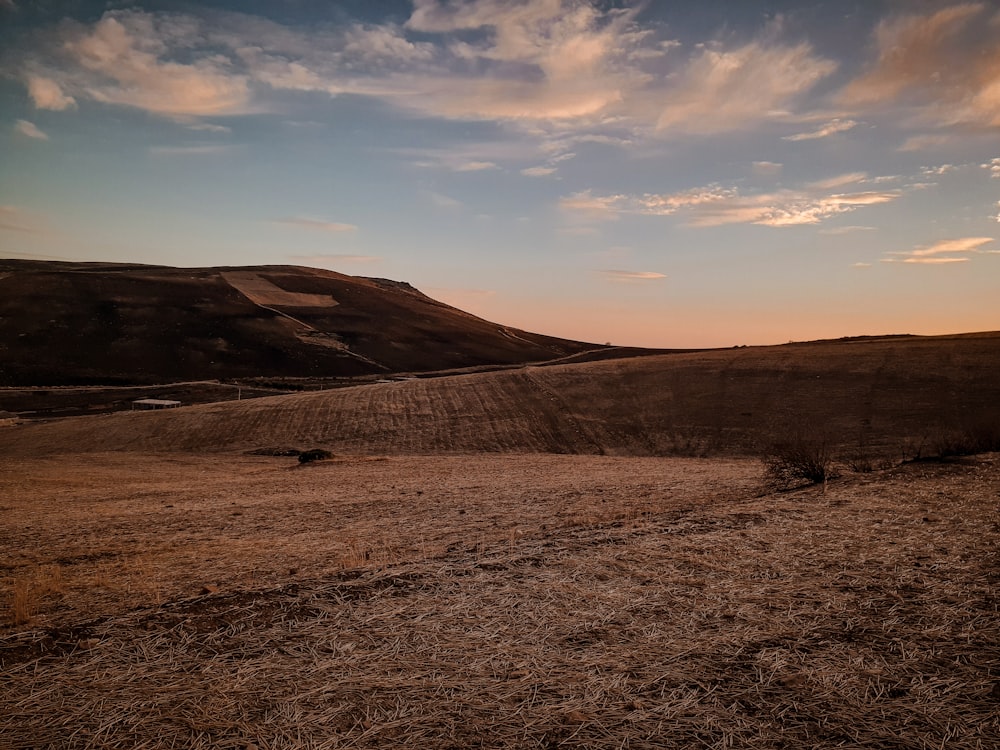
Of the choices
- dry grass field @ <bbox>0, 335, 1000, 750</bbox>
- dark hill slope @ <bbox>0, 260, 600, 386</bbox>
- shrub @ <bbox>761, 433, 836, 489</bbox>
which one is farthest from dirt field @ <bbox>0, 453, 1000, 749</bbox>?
dark hill slope @ <bbox>0, 260, 600, 386</bbox>

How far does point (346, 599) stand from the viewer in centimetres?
702

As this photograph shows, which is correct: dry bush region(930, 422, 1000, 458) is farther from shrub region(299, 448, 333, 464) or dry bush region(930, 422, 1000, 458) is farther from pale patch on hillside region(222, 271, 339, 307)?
pale patch on hillside region(222, 271, 339, 307)

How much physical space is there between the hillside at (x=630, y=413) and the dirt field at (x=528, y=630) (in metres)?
21.4

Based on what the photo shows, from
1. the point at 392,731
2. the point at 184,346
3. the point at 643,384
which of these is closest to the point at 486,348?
the point at 184,346

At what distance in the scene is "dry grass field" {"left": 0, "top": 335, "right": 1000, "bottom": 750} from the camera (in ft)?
15.1

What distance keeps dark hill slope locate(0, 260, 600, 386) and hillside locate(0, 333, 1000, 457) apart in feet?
128

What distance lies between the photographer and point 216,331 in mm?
93625

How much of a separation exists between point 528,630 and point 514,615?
0.40 meters

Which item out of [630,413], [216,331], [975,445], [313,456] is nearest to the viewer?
[975,445]

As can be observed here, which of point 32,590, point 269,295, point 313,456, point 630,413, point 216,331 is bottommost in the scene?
point 313,456

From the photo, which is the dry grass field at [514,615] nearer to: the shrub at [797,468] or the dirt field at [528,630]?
the dirt field at [528,630]

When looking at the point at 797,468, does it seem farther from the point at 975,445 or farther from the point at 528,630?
the point at 528,630

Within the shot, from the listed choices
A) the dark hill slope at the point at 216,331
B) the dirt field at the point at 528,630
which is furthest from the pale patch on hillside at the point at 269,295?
the dirt field at the point at 528,630

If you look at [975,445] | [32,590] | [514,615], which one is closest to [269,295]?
[975,445]
